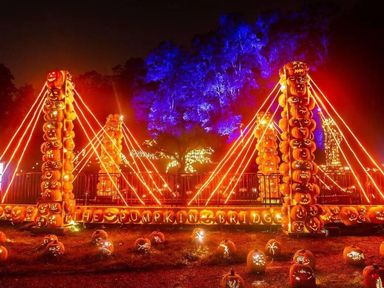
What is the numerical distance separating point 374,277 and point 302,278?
1.10 meters

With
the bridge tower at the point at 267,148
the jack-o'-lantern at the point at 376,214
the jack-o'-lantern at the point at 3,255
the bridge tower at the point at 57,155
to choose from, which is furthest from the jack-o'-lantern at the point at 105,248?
the bridge tower at the point at 267,148

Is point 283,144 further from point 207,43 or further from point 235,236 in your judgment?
point 207,43

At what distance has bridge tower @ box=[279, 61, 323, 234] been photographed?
10.7 m

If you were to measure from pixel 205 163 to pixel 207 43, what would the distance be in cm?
769

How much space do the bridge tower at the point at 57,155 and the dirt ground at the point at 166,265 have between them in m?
1.08

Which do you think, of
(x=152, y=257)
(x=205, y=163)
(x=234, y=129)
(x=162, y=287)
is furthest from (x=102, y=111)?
(x=162, y=287)

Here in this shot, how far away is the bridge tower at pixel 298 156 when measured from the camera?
1067 centimetres

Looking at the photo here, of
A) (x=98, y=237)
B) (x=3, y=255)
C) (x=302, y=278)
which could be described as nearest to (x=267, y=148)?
(x=98, y=237)

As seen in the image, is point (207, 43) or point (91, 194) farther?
point (207, 43)

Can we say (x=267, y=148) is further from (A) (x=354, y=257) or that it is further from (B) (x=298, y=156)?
(A) (x=354, y=257)

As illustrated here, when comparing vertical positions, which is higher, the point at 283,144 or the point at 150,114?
the point at 150,114

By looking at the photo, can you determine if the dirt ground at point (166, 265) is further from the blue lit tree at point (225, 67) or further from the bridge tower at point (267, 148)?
the blue lit tree at point (225, 67)

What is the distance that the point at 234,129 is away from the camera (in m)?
21.9

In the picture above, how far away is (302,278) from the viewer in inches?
245
